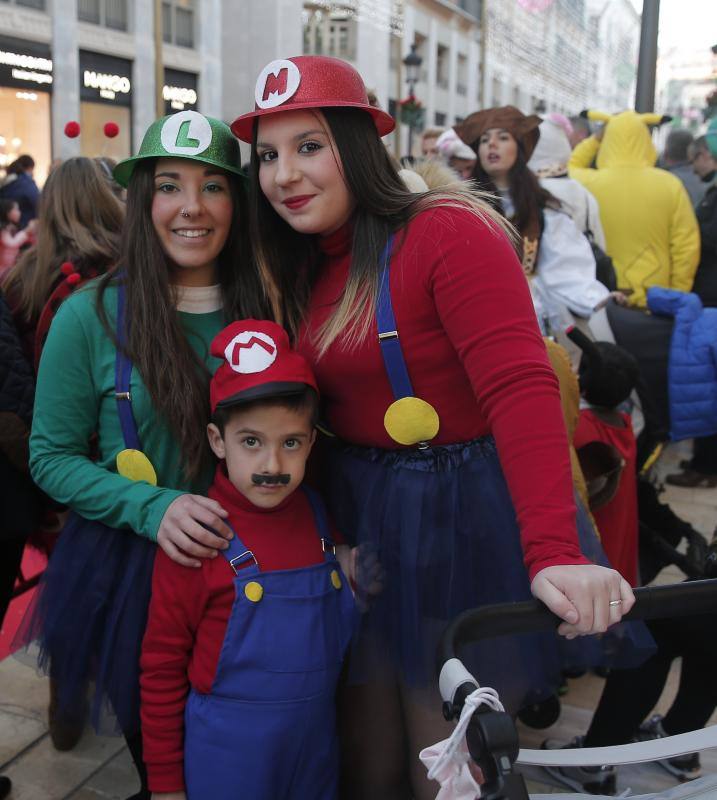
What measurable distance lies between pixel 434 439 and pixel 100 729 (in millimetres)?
1093

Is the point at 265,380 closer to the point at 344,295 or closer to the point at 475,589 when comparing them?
the point at 344,295

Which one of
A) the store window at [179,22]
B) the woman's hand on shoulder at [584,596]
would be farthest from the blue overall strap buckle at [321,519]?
the store window at [179,22]

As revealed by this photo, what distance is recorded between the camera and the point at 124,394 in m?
1.83

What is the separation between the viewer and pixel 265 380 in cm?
167

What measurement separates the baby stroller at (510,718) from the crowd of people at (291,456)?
283mm

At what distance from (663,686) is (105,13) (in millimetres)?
15681

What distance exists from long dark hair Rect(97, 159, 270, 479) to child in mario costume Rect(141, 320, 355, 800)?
12 cm

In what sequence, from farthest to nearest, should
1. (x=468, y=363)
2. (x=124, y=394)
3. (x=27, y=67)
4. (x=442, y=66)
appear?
1. (x=442, y=66)
2. (x=27, y=67)
3. (x=124, y=394)
4. (x=468, y=363)

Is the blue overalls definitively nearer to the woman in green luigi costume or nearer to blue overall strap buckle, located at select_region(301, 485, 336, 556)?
blue overall strap buckle, located at select_region(301, 485, 336, 556)

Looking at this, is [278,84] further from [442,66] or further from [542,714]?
[442,66]

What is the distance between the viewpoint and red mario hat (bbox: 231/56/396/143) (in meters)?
1.68

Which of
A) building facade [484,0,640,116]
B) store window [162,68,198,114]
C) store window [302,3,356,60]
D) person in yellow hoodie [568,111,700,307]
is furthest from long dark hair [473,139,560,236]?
building facade [484,0,640,116]

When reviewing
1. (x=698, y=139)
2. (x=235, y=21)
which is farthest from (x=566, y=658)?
(x=235, y=21)

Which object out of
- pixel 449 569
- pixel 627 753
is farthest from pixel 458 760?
pixel 449 569
